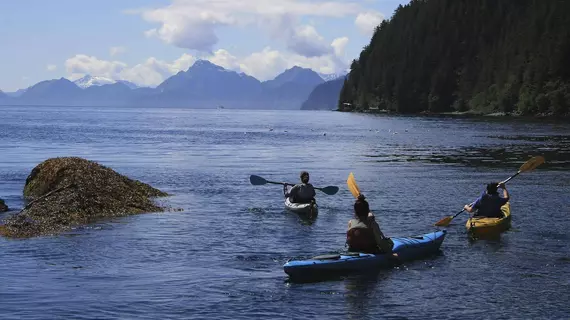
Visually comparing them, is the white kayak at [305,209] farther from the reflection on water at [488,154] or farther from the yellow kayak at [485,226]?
the reflection on water at [488,154]

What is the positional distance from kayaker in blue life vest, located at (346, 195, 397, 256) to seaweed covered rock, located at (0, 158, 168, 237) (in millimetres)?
11286

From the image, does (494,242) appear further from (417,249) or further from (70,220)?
(70,220)

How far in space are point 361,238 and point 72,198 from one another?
13.4 meters

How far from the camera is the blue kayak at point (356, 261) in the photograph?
1908cm

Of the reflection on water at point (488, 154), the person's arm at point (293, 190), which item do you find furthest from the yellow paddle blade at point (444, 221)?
the reflection on water at point (488, 154)

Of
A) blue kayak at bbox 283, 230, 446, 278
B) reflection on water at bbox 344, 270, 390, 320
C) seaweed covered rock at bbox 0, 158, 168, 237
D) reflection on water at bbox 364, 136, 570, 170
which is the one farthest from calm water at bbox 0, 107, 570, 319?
reflection on water at bbox 364, 136, 570, 170

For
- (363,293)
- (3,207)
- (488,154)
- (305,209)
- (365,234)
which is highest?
(488,154)

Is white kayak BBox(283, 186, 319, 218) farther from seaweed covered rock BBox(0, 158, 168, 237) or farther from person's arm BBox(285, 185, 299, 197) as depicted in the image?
seaweed covered rock BBox(0, 158, 168, 237)

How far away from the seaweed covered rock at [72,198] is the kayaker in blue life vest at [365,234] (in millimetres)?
11286

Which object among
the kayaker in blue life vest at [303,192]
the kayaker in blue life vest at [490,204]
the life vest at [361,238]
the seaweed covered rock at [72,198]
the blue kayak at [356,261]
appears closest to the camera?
the blue kayak at [356,261]

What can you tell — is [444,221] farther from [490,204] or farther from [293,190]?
[293,190]

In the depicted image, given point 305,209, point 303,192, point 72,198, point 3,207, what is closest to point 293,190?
point 303,192

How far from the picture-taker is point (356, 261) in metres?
19.9

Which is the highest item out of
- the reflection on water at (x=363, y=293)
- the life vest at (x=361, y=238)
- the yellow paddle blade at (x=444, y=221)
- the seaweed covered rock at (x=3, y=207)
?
the life vest at (x=361, y=238)
